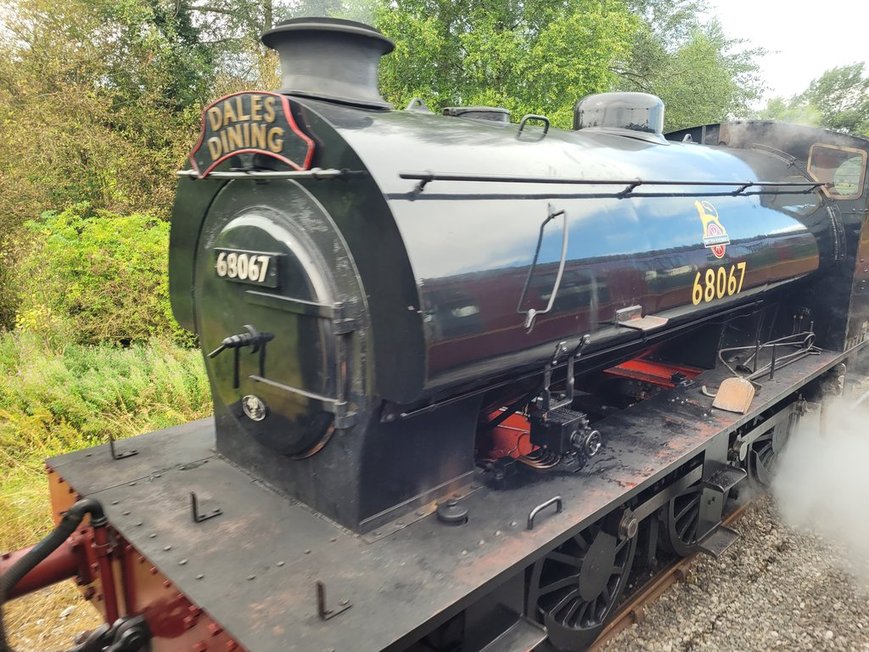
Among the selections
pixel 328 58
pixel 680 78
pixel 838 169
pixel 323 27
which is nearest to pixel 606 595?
pixel 328 58

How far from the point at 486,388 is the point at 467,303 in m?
0.57

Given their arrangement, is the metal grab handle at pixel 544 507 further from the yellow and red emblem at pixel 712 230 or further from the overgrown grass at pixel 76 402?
the overgrown grass at pixel 76 402

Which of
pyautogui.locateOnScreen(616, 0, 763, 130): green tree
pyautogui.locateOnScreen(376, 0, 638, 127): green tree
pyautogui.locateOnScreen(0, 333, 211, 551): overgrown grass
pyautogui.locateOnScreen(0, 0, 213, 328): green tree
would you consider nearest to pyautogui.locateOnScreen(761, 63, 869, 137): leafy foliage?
pyautogui.locateOnScreen(616, 0, 763, 130): green tree

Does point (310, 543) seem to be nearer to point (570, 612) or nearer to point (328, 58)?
point (570, 612)

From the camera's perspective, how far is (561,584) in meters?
2.95

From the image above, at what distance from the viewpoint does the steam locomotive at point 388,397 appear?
220cm

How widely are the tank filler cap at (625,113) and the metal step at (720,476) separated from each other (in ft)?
7.78

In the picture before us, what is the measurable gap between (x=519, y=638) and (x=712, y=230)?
2.75 meters

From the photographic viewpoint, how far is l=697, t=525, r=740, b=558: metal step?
4.07 metres

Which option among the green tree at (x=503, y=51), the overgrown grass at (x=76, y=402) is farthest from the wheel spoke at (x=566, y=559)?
the green tree at (x=503, y=51)

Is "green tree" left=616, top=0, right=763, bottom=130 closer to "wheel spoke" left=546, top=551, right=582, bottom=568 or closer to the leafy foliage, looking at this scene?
the leafy foliage

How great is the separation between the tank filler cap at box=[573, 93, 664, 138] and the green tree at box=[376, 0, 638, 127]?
5.70m

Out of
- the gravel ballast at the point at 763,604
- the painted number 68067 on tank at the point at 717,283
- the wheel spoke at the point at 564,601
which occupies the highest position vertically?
the painted number 68067 on tank at the point at 717,283

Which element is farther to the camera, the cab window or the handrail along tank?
the cab window
